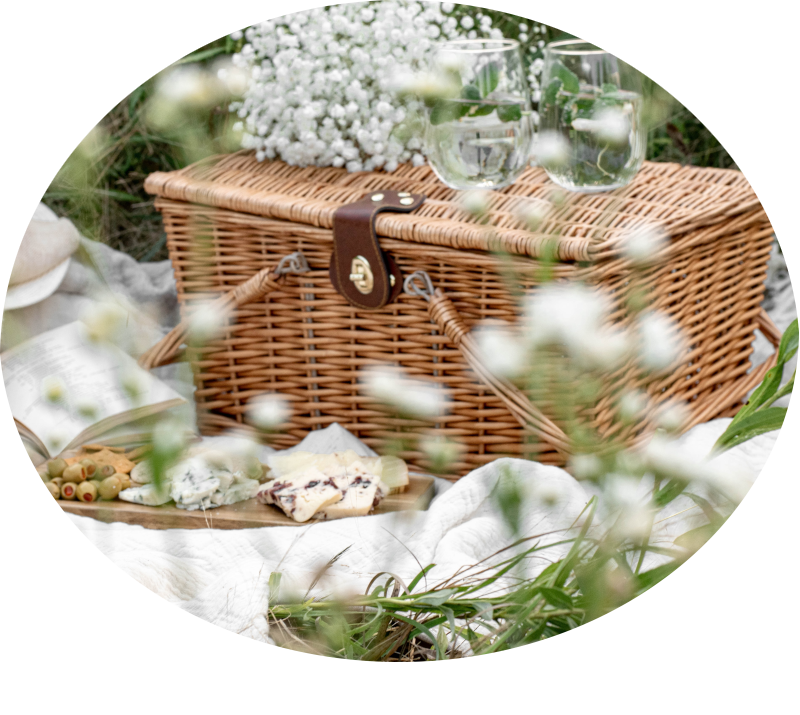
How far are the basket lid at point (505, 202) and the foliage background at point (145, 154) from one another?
0.14 feet

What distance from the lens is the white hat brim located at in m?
1.25

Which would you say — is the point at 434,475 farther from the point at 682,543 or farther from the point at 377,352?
the point at 682,543

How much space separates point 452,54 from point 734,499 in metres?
0.67

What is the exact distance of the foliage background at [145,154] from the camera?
4.26 ft

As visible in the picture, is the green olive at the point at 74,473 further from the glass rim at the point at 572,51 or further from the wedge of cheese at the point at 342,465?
the glass rim at the point at 572,51

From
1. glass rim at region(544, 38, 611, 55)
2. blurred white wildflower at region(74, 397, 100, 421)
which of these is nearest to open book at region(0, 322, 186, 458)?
blurred white wildflower at region(74, 397, 100, 421)

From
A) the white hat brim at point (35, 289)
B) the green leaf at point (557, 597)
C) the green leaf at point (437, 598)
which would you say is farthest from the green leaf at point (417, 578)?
the white hat brim at point (35, 289)

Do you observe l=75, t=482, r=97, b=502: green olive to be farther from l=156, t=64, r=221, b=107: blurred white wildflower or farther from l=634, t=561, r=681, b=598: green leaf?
l=634, t=561, r=681, b=598: green leaf

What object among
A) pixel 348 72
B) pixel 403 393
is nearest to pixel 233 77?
pixel 348 72

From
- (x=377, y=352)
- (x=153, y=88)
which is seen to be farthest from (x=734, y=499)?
(x=153, y=88)

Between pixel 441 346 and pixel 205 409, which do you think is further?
pixel 205 409

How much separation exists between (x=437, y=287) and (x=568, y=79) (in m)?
0.32

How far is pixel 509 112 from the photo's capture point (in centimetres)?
119

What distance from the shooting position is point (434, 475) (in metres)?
1.28
